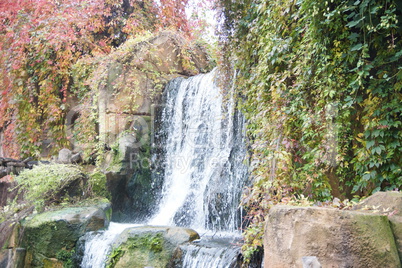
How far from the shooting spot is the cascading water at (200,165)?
18.7 ft

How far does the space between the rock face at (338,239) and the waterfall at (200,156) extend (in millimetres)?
2794

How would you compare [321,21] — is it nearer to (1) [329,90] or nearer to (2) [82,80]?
→ (1) [329,90]

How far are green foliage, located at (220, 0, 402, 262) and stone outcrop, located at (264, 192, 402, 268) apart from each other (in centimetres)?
88

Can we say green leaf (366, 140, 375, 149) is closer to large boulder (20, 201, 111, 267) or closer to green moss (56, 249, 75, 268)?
large boulder (20, 201, 111, 267)

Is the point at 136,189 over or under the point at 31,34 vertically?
under

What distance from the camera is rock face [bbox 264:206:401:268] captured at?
2.68m

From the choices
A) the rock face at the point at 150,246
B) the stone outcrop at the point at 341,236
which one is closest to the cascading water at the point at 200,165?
the rock face at the point at 150,246

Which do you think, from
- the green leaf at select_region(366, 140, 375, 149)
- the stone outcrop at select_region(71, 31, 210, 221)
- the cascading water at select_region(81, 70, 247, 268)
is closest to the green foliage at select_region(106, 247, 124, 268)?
the cascading water at select_region(81, 70, 247, 268)

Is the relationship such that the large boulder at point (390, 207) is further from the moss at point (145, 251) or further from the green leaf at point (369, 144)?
the moss at point (145, 251)

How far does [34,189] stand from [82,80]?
4.01 m

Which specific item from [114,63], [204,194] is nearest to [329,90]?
[204,194]

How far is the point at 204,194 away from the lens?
630 centimetres

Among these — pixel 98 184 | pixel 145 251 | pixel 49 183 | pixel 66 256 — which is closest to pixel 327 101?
pixel 145 251

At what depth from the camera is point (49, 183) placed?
6871 mm
